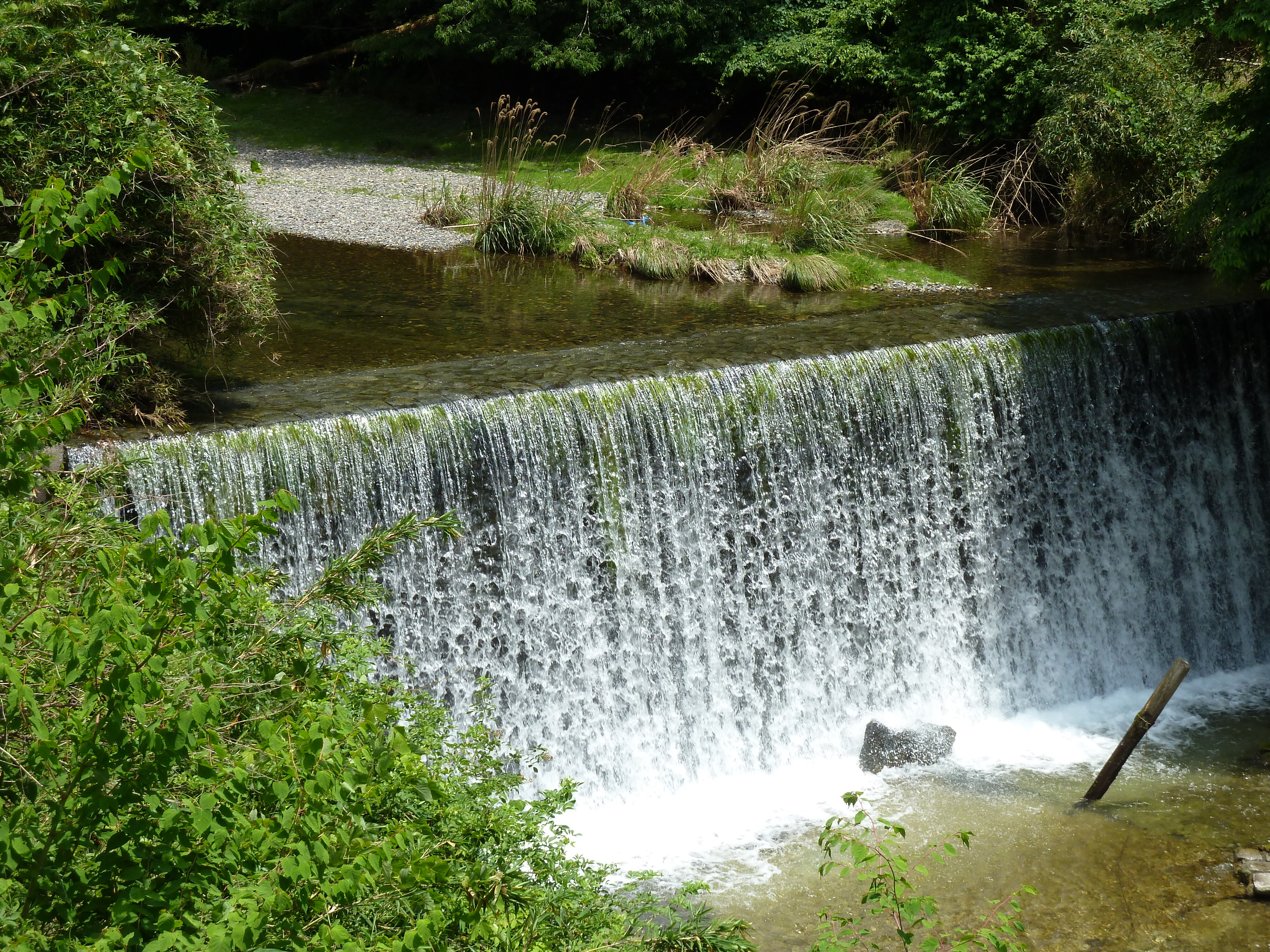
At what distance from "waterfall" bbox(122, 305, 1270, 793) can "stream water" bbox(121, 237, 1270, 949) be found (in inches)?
0.8

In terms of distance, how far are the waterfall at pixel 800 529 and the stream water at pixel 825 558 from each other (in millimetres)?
21

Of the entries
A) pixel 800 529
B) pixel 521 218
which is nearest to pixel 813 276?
pixel 521 218

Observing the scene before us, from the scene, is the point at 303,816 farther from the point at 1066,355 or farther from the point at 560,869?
the point at 1066,355

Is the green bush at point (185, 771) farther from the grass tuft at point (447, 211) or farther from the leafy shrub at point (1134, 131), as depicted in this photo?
the leafy shrub at point (1134, 131)

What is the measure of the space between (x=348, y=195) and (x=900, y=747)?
37.6 feet

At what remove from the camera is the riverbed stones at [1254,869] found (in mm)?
6000

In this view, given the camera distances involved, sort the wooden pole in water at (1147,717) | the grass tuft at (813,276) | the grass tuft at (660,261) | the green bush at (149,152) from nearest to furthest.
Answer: the green bush at (149,152), the wooden pole in water at (1147,717), the grass tuft at (813,276), the grass tuft at (660,261)

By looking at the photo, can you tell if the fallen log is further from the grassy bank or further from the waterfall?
the waterfall

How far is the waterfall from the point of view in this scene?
694 cm

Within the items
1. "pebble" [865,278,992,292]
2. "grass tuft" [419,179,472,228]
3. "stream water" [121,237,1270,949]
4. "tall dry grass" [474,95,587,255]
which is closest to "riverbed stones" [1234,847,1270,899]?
"stream water" [121,237,1270,949]

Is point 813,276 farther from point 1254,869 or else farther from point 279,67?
point 279,67

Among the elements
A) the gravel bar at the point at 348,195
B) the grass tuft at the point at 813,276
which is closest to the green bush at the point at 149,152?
the gravel bar at the point at 348,195

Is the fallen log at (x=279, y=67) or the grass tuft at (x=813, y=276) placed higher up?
the fallen log at (x=279, y=67)

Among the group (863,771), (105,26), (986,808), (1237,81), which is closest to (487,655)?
(863,771)
